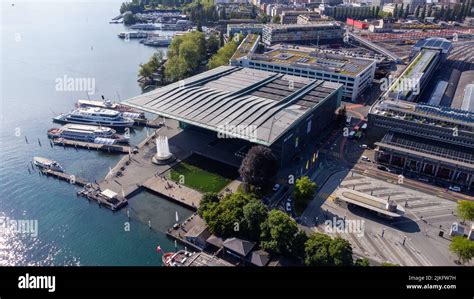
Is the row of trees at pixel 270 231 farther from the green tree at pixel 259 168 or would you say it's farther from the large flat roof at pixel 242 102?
the large flat roof at pixel 242 102

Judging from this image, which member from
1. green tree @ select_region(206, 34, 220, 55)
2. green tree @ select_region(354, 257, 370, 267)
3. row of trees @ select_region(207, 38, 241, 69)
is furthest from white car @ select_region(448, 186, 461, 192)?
green tree @ select_region(206, 34, 220, 55)

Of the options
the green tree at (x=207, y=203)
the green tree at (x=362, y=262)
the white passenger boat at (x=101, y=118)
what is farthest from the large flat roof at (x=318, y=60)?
the green tree at (x=362, y=262)

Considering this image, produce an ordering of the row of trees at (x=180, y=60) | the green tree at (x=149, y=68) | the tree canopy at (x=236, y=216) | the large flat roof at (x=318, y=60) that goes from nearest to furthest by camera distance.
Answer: the tree canopy at (x=236, y=216) → the large flat roof at (x=318, y=60) → the row of trees at (x=180, y=60) → the green tree at (x=149, y=68)

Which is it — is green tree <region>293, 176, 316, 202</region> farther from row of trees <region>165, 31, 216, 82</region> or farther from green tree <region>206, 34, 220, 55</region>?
green tree <region>206, 34, 220, 55</region>

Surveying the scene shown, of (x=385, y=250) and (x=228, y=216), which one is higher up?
(x=228, y=216)

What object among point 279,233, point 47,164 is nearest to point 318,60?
point 279,233

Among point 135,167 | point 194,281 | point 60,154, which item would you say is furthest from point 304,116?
point 194,281

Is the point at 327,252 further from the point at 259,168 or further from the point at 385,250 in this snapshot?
the point at 259,168
